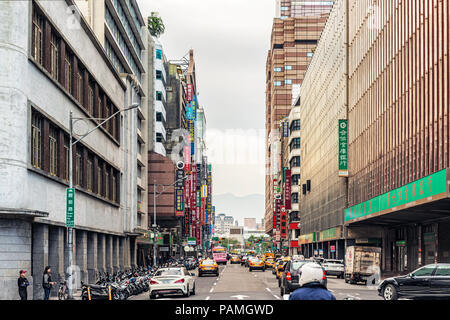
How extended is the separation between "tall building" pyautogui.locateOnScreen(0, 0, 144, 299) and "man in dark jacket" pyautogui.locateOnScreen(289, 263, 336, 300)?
23.2m

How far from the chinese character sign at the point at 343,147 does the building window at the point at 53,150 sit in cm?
4195

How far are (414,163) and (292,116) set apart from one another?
7963 cm

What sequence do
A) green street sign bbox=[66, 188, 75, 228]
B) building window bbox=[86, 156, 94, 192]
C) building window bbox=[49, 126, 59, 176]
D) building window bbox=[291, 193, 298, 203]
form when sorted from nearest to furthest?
green street sign bbox=[66, 188, 75, 228]
building window bbox=[49, 126, 59, 176]
building window bbox=[86, 156, 94, 192]
building window bbox=[291, 193, 298, 203]

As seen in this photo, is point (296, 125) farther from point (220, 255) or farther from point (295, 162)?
point (220, 255)

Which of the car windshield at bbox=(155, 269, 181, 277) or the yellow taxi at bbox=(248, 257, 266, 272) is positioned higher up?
the car windshield at bbox=(155, 269, 181, 277)

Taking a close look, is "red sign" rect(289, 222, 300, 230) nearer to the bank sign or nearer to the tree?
the tree

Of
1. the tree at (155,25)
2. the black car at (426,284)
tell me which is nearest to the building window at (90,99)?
the black car at (426,284)

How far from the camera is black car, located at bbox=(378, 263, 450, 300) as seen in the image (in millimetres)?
26031

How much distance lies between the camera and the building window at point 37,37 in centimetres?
3178

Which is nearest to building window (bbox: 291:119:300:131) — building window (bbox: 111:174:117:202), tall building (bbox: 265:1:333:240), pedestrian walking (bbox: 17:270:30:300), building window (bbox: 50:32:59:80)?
tall building (bbox: 265:1:333:240)

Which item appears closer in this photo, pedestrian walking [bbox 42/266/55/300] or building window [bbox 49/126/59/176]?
pedestrian walking [bbox 42/266/55/300]

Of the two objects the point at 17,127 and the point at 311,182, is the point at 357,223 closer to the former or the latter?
the point at 311,182

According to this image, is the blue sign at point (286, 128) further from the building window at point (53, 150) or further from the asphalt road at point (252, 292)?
the building window at point (53, 150)

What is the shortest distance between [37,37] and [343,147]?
4762cm
